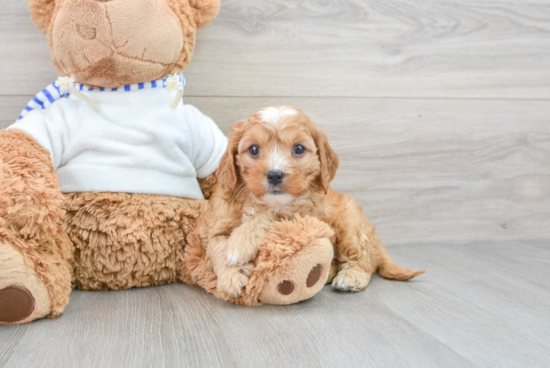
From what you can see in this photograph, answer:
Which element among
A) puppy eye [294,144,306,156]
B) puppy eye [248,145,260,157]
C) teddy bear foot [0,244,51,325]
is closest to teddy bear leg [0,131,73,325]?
teddy bear foot [0,244,51,325]

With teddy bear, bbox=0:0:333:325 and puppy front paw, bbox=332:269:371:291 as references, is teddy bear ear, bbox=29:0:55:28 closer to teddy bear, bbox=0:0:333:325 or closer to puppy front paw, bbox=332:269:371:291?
teddy bear, bbox=0:0:333:325

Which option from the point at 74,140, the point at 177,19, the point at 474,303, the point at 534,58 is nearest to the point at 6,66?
the point at 74,140

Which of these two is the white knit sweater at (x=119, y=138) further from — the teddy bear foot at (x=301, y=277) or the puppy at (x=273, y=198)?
the teddy bear foot at (x=301, y=277)

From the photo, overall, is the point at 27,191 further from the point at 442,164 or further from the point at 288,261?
the point at 442,164

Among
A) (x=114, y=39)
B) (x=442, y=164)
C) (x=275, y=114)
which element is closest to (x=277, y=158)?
(x=275, y=114)

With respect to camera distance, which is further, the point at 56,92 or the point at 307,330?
the point at 56,92

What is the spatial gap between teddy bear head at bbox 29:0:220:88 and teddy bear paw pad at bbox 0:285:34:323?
1.86ft

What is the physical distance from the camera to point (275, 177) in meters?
1.08

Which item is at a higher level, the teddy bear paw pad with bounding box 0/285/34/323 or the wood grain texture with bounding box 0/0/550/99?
the wood grain texture with bounding box 0/0/550/99

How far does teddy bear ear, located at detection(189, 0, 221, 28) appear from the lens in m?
1.29

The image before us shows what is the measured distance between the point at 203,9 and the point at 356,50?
0.65m

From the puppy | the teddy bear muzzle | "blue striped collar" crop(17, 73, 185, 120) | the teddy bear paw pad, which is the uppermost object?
the teddy bear muzzle

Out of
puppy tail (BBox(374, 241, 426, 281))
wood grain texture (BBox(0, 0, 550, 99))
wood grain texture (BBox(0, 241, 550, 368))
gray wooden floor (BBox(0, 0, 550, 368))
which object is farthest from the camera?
wood grain texture (BBox(0, 0, 550, 99))

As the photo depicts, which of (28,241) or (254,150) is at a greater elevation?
(254,150)
